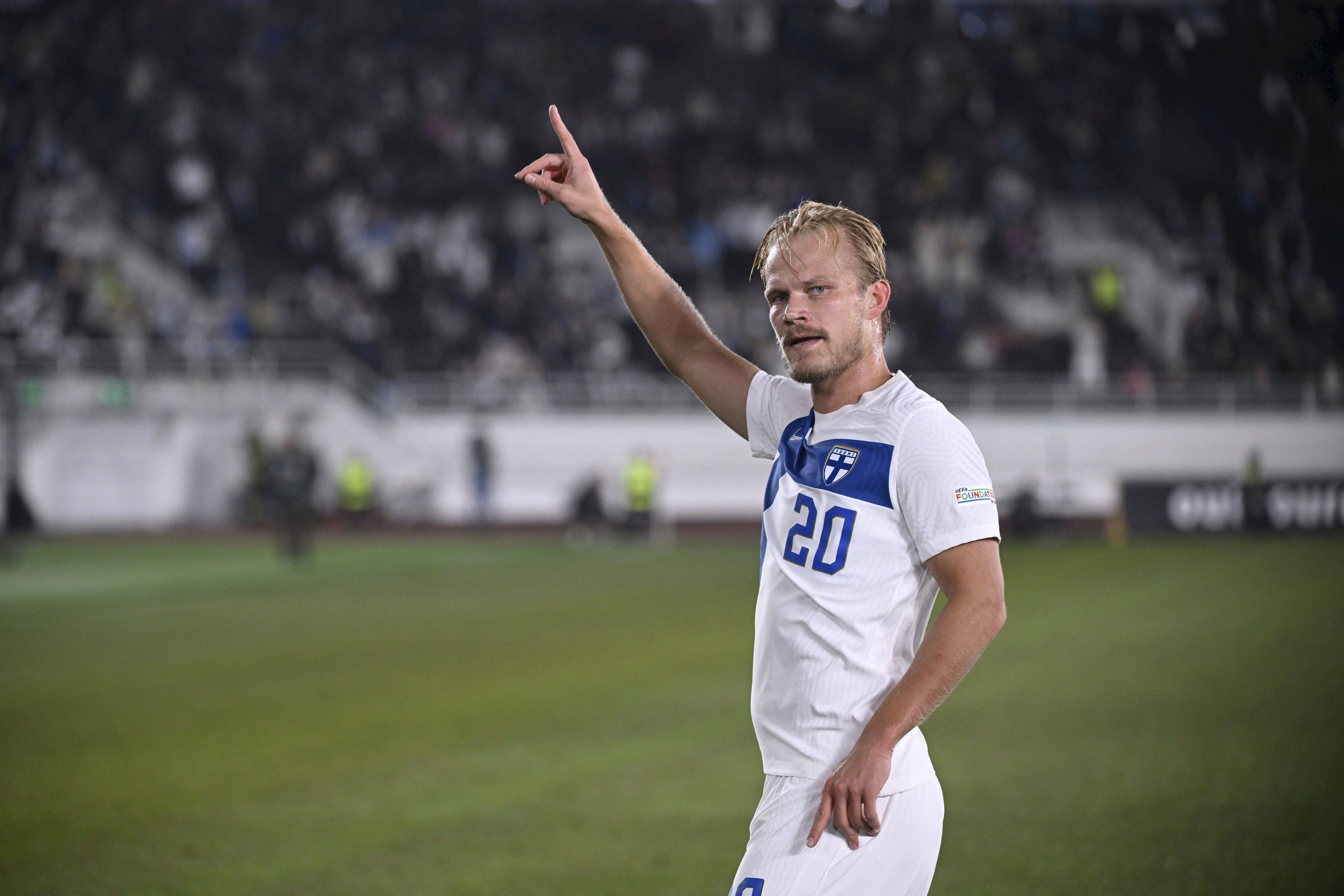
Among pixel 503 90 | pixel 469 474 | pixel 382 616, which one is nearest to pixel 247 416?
pixel 469 474

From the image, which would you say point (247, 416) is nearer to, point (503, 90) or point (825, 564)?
point (503, 90)

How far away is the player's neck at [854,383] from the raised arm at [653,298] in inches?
16.5

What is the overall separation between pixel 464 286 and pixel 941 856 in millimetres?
28842

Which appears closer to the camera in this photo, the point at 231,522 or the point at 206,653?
the point at 206,653

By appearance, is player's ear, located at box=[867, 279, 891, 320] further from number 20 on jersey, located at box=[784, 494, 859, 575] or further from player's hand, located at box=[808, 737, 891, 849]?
player's hand, located at box=[808, 737, 891, 849]

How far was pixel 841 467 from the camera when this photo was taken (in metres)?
3.15

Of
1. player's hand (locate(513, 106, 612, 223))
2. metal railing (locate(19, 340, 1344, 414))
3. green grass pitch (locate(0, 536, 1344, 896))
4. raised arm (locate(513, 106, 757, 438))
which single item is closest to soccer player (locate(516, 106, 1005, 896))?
raised arm (locate(513, 106, 757, 438))

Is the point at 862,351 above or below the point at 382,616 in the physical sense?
above

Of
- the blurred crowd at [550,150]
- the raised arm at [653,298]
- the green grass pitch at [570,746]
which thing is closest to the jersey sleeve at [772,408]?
the raised arm at [653,298]

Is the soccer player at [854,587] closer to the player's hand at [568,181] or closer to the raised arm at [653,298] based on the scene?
the raised arm at [653,298]

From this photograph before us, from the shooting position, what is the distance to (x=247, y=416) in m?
30.6

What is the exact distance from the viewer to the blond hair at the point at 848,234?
125 inches

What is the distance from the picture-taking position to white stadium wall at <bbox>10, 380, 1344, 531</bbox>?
29.6m

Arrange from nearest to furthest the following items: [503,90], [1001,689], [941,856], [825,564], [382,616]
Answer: [825,564], [941,856], [1001,689], [382,616], [503,90]
